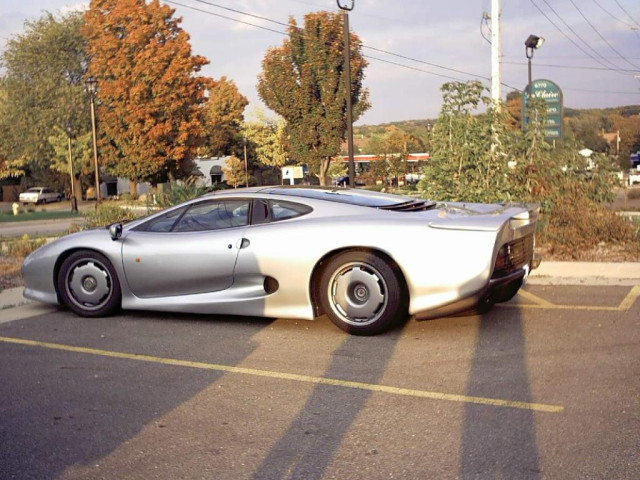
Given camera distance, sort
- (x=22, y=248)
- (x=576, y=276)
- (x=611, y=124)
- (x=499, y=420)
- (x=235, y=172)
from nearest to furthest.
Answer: (x=499, y=420) → (x=576, y=276) → (x=22, y=248) → (x=235, y=172) → (x=611, y=124)

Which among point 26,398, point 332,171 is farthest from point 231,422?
point 332,171

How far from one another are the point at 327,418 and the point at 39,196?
5832cm

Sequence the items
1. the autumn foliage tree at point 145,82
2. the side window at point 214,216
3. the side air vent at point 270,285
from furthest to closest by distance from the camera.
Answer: the autumn foliage tree at point 145,82
the side window at point 214,216
the side air vent at point 270,285

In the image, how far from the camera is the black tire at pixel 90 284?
7703 mm

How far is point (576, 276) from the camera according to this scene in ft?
32.0

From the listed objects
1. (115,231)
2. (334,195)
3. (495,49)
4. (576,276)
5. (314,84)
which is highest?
(314,84)

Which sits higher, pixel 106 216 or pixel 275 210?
pixel 275 210

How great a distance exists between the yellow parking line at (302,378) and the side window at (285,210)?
180cm

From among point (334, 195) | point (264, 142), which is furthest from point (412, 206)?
point (264, 142)

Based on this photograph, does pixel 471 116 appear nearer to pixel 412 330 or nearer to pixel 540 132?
pixel 540 132

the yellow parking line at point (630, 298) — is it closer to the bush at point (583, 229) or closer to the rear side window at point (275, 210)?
the bush at point (583, 229)

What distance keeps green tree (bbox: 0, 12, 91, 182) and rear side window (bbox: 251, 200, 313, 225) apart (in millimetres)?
49425

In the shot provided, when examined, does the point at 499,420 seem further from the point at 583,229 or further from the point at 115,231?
the point at 583,229

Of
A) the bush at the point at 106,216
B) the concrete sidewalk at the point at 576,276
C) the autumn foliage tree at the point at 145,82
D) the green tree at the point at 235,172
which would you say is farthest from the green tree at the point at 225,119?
the concrete sidewalk at the point at 576,276
